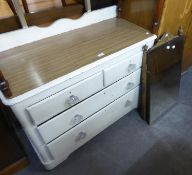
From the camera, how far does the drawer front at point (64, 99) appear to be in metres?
0.97

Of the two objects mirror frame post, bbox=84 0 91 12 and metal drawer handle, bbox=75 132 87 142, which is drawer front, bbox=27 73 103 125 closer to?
metal drawer handle, bbox=75 132 87 142

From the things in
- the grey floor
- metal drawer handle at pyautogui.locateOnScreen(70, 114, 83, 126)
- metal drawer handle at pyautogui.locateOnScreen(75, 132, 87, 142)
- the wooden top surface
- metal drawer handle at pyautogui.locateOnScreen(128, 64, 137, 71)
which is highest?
the wooden top surface

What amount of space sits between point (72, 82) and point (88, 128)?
1.49ft

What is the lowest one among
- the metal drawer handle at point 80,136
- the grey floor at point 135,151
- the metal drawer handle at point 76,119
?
Result: the grey floor at point 135,151

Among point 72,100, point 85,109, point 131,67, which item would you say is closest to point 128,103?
point 131,67

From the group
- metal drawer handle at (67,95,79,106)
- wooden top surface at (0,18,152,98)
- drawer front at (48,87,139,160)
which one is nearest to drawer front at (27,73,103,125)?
metal drawer handle at (67,95,79,106)

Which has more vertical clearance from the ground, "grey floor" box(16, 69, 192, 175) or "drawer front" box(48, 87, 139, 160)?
"drawer front" box(48, 87, 139, 160)

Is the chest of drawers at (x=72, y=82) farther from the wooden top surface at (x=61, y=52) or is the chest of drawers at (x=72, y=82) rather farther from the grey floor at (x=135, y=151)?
the grey floor at (x=135, y=151)

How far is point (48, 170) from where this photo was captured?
4.37 feet

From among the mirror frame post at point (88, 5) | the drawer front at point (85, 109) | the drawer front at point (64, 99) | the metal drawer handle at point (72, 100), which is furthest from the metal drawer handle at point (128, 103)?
the mirror frame post at point (88, 5)

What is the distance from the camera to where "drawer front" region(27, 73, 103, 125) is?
97cm

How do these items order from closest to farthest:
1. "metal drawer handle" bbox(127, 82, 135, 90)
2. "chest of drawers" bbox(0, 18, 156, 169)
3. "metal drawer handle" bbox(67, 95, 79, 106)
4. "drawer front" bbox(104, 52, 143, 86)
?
"chest of drawers" bbox(0, 18, 156, 169), "metal drawer handle" bbox(67, 95, 79, 106), "drawer front" bbox(104, 52, 143, 86), "metal drawer handle" bbox(127, 82, 135, 90)

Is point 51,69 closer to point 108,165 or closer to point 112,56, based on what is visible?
point 112,56

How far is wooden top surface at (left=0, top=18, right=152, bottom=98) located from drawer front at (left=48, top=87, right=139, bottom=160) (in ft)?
1.42
